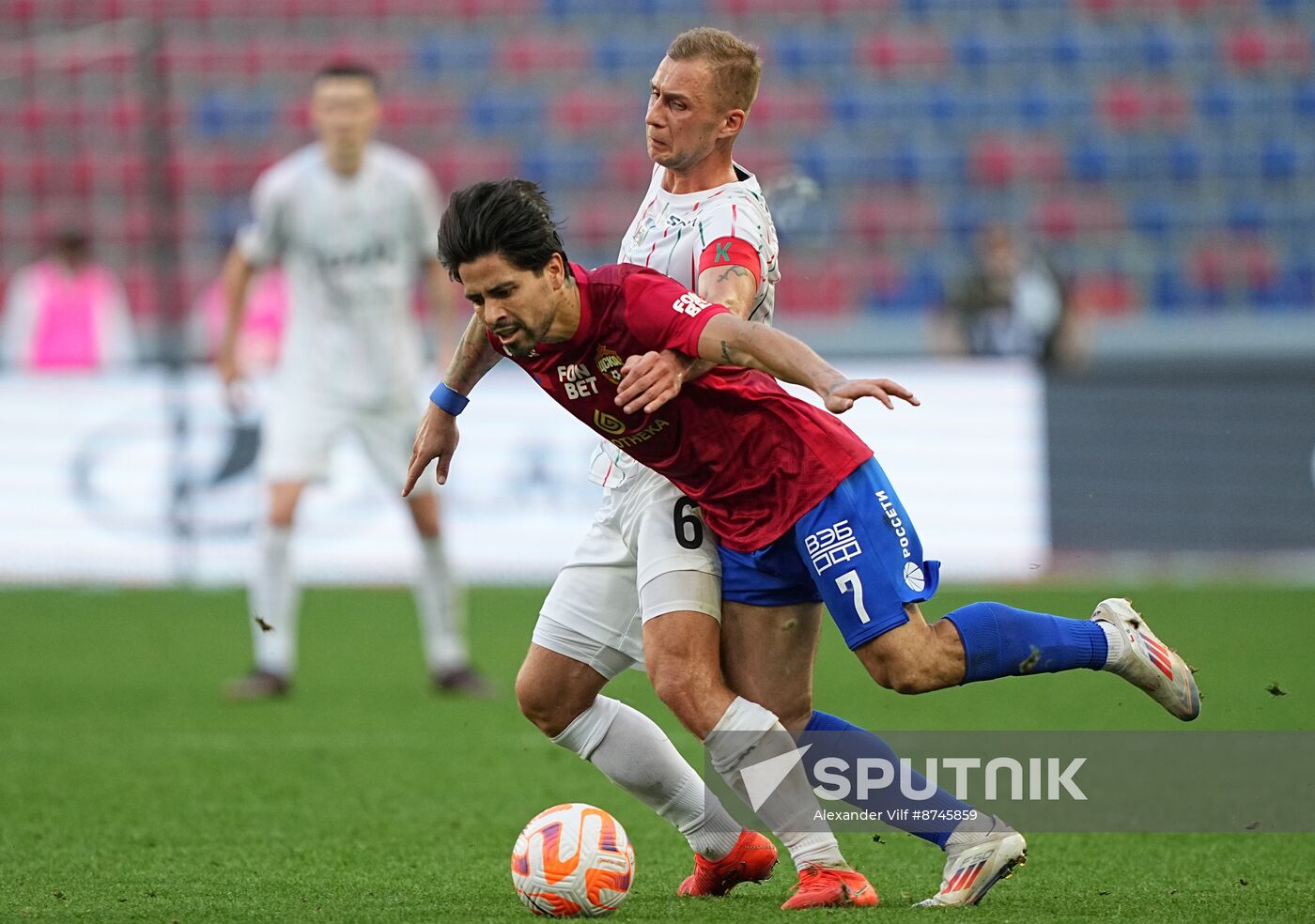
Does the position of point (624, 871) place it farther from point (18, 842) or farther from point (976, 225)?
point (976, 225)

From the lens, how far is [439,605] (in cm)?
840

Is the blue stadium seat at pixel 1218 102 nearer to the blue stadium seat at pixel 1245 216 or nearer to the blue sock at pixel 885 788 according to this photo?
the blue stadium seat at pixel 1245 216

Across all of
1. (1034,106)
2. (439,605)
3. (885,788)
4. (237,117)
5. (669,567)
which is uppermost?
(1034,106)

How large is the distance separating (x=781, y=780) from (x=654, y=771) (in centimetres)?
42

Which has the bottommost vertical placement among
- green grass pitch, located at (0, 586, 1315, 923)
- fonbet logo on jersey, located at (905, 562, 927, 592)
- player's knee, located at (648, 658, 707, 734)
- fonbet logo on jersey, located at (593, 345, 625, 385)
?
green grass pitch, located at (0, 586, 1315, 923)

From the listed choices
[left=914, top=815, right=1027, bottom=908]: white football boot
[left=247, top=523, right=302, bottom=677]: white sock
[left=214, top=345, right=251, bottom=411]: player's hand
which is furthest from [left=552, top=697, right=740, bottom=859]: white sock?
[left=214, top=345, right=251, bottom=411]: player's hand

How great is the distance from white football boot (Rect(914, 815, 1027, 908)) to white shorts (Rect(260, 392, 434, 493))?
14.6 feet

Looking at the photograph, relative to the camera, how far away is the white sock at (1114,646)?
4.44 metres

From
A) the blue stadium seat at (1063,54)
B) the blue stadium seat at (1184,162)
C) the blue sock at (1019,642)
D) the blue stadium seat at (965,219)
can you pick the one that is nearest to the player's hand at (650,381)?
the blue sock at (1019,642)

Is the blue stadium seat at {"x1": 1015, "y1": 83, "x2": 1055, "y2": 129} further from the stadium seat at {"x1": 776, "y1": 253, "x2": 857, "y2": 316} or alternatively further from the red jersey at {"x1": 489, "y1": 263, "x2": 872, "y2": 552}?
the red jersey at {"x1": 489, "y1": 263, "x2": 872, "y2": 552}

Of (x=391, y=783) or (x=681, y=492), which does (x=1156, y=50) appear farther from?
(x=681, y=492)

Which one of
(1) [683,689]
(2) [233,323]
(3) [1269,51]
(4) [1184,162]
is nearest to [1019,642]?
(1) [683,689]

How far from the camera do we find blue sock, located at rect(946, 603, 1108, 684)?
4.35m

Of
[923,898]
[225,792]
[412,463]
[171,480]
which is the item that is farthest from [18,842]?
→ [171,480]
